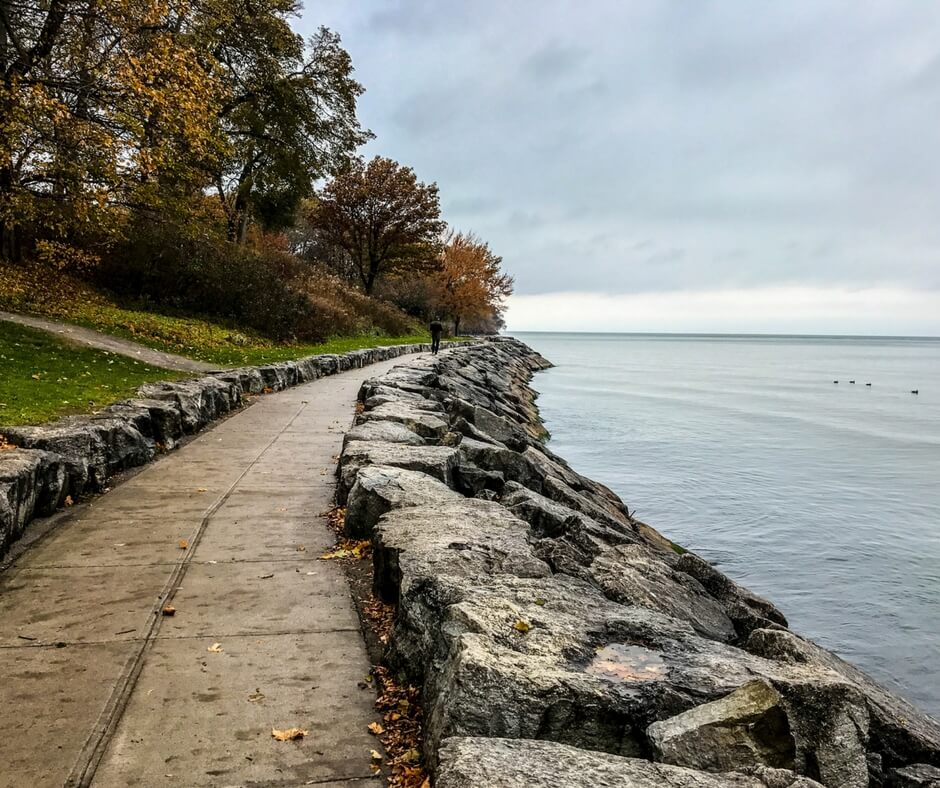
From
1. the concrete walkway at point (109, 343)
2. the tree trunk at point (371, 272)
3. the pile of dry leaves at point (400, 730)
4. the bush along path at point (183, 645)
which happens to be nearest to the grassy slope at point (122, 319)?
the concrete walkway at point (109, 343)

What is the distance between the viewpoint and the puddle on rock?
2.81 metres

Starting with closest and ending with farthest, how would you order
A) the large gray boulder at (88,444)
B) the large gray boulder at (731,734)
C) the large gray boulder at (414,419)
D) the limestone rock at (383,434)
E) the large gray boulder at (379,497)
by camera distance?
the large gray boulder at (731,734)
the large gray boulder at (379,497)
the large gray boulder at (88,444)
the limestone rock at (383,434)
the large gray boulder at (414,419)

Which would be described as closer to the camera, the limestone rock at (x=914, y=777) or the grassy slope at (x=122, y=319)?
the limestone rock at (x=914, y=777)

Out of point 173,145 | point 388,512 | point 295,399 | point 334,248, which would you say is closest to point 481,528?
point 388,512

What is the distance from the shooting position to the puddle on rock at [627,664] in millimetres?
2807

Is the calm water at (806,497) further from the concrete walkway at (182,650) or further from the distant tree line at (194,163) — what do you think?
the distant tree line at (194,163)

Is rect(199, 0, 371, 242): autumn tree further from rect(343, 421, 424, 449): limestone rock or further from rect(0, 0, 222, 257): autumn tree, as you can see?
rect(343, 421, 424, 449): limestone rock

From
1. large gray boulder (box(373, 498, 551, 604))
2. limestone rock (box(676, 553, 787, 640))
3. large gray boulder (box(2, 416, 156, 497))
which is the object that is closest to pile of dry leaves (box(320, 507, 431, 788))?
large gray boulder (box(373, 498, 551, 604))

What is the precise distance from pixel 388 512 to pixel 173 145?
431 inches

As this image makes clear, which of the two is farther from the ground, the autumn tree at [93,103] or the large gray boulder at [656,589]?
the autumn tree at [93,103]

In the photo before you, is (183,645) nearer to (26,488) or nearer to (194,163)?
(26,488)

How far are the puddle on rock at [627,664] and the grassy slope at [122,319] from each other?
13443mm

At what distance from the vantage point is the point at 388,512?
4703 mm

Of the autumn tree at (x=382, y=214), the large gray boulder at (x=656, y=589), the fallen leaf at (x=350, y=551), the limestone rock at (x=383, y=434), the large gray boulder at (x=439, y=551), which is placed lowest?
the large gray boulder at (x=656, y=589)
